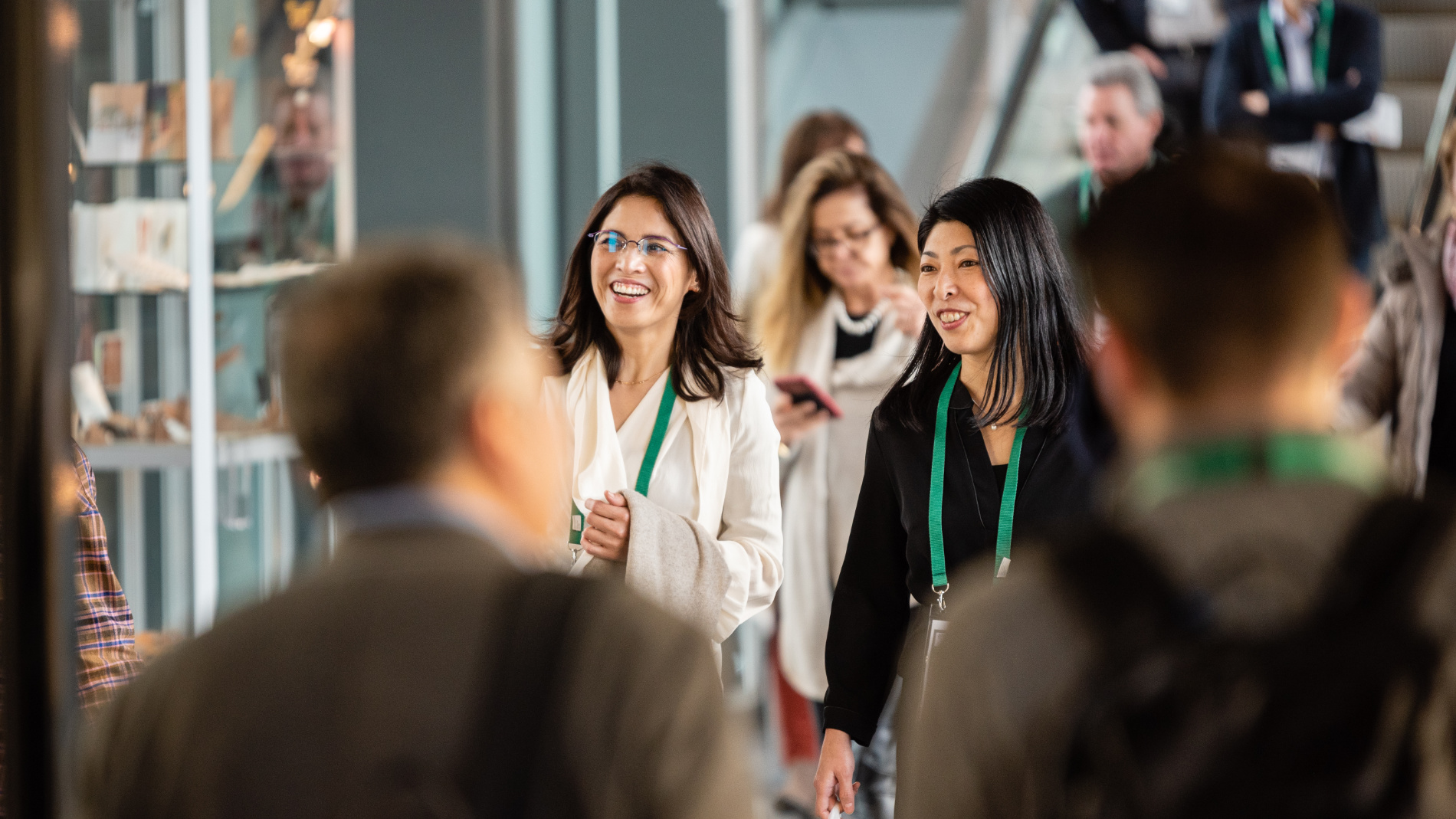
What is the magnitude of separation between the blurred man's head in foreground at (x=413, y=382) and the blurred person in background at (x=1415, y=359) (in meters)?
2.93

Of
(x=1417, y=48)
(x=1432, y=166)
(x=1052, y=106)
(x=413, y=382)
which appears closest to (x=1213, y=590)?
(x=413, y=382)

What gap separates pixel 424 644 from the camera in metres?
1.13

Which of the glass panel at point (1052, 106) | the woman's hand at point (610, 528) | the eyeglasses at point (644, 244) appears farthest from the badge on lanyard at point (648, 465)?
the glass panel at point (1052, 106)

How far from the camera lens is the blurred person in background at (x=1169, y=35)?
5.39 metres

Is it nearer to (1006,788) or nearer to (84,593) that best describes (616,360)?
(84,593)

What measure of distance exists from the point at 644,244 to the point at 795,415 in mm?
1102

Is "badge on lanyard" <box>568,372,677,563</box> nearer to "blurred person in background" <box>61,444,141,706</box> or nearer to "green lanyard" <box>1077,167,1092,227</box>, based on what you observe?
"blurred person in background" <box>61,444,141,706</box>

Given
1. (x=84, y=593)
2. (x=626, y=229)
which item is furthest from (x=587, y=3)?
(x=84, y=593)

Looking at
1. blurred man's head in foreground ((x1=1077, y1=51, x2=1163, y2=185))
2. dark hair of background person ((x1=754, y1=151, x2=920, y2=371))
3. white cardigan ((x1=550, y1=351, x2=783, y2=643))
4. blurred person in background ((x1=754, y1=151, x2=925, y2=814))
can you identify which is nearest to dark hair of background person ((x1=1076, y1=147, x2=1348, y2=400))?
white cardigan ((x1=550, y1=351, x2=783, y2=643))

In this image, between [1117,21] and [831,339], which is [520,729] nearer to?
[831,339]

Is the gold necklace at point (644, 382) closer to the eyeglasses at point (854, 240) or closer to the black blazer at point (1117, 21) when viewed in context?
the eyeglasses at point (854, 240)

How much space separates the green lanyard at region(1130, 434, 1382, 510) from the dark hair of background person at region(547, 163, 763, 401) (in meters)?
1.53

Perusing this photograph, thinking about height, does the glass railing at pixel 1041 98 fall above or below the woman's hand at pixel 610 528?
above

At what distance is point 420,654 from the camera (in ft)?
3.70
